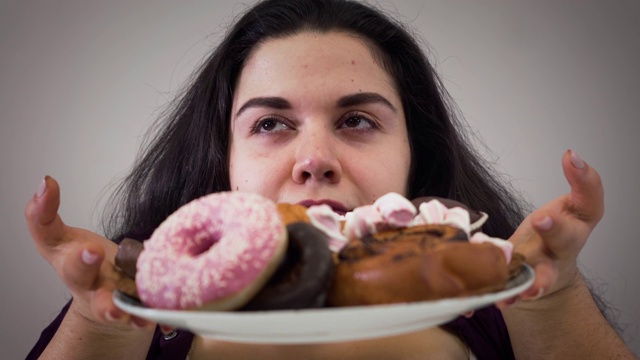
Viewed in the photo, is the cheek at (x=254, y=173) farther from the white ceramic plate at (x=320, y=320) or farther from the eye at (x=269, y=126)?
the white ceramic plate at (x=320, y=320)

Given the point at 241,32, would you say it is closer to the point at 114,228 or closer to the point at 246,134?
the point at 246,134

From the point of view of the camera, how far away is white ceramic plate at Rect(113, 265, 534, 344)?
599 mm

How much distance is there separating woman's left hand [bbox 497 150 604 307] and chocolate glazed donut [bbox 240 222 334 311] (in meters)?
0.35

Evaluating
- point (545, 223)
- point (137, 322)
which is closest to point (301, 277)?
point (137, 322)

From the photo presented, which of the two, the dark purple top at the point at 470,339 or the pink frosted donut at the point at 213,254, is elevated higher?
the pink frosted donut at the point at 213,254

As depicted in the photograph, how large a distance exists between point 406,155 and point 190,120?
804 mm

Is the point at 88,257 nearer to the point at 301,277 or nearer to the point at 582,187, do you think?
the point at 301,277

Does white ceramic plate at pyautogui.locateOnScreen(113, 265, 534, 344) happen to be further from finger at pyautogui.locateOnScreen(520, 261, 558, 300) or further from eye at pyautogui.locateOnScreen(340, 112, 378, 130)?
eye at pyautogui.locateOnScreen(340, 112, 378, 130)

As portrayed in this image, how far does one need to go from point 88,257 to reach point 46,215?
0.47ft

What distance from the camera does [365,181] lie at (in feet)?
4.46

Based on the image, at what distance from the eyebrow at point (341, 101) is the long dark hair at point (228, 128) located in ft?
0.81

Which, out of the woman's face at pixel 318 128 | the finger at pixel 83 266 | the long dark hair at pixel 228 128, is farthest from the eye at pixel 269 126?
the finger at pixel 83 266

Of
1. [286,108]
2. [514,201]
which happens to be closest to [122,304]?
[286,108]

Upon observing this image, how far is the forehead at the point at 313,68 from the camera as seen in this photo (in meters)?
1.43
